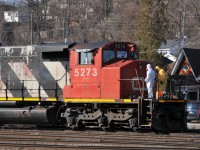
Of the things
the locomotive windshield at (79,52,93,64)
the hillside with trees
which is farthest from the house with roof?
the locomotive windshield at (79,52,93,64)

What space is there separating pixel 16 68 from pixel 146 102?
5.97m

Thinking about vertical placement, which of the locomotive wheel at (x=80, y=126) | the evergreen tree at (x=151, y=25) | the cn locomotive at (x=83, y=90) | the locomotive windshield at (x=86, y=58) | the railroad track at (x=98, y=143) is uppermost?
the evergreen tree at (x=151, y=25)

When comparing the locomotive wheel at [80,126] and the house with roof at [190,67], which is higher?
the house with roof at [190,67]

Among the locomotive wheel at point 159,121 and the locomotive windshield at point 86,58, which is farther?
the locomotive windshield at point 86,58

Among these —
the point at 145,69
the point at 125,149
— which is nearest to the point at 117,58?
the point at 145,69

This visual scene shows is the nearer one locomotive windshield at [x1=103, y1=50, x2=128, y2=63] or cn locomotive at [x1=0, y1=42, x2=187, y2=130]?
cn locomotive at [x1=0, y1=42, x2=187, y2=130]

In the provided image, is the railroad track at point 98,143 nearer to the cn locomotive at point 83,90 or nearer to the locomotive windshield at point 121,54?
the cn locomotive at point 83,90

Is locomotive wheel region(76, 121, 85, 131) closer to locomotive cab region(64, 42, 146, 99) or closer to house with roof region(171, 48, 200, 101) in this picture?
locomotive cab region(64, 42, 146, 99)

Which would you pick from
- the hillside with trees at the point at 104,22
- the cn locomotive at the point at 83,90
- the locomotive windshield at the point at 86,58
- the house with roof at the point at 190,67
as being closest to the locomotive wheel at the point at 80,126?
the cn locomotive at the point at 83,90

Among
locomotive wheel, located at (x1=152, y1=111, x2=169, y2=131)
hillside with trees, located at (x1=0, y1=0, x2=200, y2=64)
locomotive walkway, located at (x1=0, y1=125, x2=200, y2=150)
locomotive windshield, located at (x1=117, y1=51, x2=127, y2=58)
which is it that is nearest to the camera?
locomotive walkway, located at (x1=0, y1=125, x2=200, y2=150)

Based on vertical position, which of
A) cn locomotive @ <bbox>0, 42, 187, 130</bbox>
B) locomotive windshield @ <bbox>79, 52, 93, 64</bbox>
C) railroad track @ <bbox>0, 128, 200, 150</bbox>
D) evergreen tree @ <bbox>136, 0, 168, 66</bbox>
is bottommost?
railroad track @ <bbox>0, 128, 200, 150</bbox>

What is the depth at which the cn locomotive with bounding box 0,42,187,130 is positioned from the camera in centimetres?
1981

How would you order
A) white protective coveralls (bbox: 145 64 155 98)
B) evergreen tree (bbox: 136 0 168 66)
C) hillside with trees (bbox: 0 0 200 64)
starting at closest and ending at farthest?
1. white protective coveralls (bbox: 145 64 155 98)
2. evergreen tree (bbox: 136 0 168 66)
3. hillside with trees (bbox: 0 0 200 64)

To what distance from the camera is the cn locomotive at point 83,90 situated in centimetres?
1981
